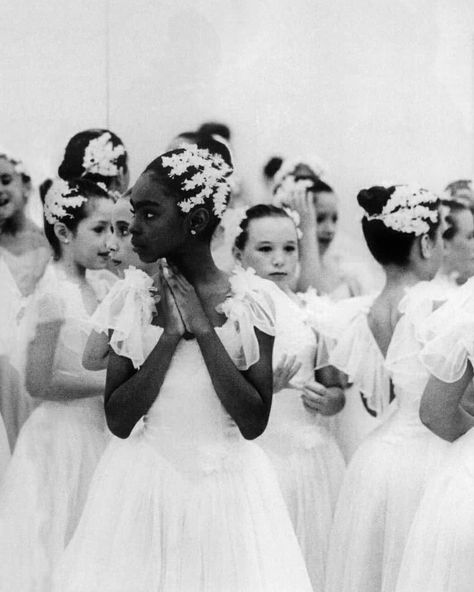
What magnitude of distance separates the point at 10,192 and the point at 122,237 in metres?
0.66

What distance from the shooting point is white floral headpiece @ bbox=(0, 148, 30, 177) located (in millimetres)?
4078

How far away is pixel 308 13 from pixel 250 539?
7.19 ft

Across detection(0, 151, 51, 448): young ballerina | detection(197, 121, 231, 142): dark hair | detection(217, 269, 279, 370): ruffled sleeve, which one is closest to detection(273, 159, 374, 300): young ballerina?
detection(197, 121, 231, 142): dark hair

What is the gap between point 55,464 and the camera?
146 inches

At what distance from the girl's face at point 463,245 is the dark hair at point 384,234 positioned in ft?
1.42

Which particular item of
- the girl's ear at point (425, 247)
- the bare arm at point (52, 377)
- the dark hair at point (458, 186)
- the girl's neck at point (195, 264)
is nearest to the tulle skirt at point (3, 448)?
the bare arm at point (52, 377)

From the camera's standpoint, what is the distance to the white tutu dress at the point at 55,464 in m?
3.66

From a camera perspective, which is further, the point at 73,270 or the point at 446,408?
the point at 73,270

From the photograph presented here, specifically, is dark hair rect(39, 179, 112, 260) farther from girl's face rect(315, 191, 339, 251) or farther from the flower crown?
girl's face rect(315, 191, 339, 251)

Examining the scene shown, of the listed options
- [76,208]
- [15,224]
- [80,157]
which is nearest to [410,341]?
[76,208]

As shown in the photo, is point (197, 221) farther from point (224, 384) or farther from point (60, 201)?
point (60, 201)

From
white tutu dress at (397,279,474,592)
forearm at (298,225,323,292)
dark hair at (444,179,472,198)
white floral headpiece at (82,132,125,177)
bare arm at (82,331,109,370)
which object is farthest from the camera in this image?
dark hair at (444,179,472,198)

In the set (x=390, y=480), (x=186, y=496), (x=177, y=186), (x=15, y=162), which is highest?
(x=177, y=186)

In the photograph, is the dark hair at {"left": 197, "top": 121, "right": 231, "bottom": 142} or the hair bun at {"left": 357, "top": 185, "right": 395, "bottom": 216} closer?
the hair bun at {"left": 357, "top": 185, "right": 395, "bottom": 216}
